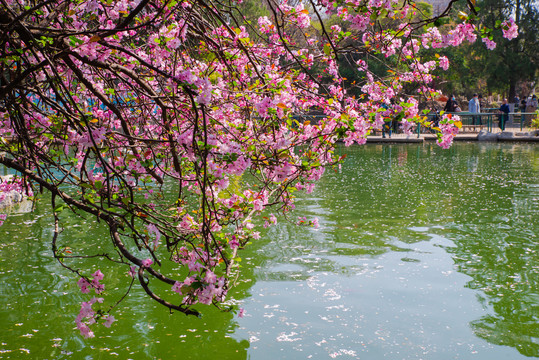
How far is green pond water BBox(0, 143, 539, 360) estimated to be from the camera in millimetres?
5164

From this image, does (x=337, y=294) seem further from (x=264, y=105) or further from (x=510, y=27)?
(x=510, y=27)

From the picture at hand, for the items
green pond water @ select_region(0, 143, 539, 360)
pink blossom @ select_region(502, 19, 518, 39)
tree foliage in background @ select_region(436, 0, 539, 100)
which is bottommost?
green pond water @ select_region(0, 143, 539, 360)

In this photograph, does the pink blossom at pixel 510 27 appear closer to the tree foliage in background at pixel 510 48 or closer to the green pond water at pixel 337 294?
the green pond water at pixel 337 294

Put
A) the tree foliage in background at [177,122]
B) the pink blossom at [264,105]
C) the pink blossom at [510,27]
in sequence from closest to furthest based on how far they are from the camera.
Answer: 1. the tree foliage in background at [177,122]
2. the pink blossom at [264,105]
3. the pink blossom at [510,27]

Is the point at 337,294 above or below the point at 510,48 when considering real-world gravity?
below

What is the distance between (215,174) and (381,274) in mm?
3547

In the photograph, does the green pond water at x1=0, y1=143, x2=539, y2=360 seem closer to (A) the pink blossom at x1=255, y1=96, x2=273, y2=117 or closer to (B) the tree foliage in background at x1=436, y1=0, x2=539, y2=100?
(A) the pink blossom at x1=255, y1=96, x2=273, y2=117

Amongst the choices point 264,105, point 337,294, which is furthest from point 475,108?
point 264,105

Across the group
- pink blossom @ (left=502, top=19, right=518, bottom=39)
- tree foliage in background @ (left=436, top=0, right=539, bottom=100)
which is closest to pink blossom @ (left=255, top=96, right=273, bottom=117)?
pink blossom @ (left=502, top=19, right=518, bottom=39)

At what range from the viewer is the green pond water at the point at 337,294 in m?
5.16

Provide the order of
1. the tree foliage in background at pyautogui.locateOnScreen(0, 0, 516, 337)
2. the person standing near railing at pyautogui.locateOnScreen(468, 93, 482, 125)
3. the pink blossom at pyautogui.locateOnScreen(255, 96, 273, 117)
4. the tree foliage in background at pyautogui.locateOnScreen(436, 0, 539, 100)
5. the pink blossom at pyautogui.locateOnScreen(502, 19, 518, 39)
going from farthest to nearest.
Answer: the tree foliage in background at pyautogui.locateOnScreen(436, 0, 539, 100) → the person standing near railing at pyautogui.locateOnScreen(468, 93, 482, 125) → the pink blossom at pyautogui.locateOnScreen(502, 19, 518, 39) → the pink blossom at pyautogui.locateOnScreen(255, 96, 273, 117) → the tree foliage in background at pyautogui.locateOnScreen(0, 0, 516, 337)

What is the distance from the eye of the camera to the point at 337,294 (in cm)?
635

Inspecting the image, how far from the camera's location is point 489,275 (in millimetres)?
6953

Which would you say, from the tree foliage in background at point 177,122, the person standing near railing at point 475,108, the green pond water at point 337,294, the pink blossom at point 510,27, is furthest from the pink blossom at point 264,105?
the person standing near railing at point 475,108
